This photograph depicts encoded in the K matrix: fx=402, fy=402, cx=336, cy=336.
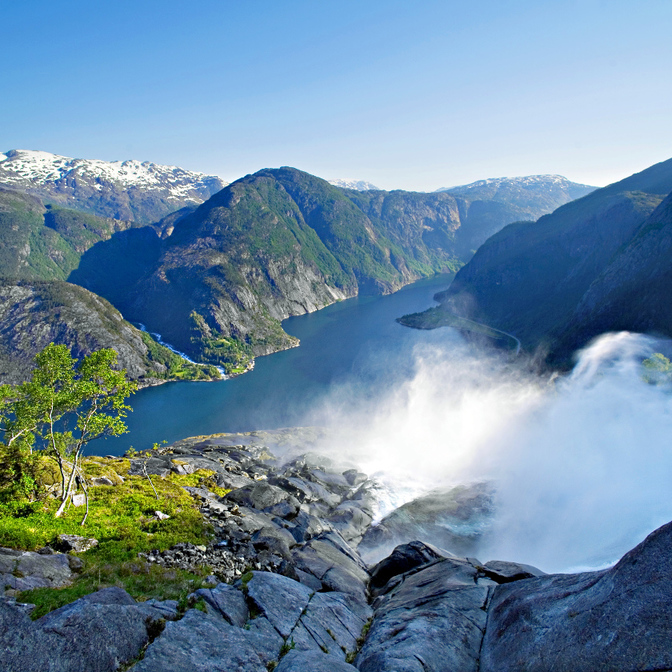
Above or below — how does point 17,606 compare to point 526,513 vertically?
above

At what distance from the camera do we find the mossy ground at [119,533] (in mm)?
17750

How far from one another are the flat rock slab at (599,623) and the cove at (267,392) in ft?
308

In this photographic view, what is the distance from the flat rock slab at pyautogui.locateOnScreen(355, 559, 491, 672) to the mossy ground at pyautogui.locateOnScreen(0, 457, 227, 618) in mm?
8788

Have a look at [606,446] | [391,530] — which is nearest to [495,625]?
[391,530]

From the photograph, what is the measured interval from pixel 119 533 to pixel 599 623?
85.9 feet

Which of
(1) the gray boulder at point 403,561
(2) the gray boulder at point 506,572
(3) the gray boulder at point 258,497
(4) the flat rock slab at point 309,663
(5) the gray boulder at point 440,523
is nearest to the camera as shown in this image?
(4) the flat rock slab at point 309,663

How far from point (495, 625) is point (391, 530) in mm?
30174

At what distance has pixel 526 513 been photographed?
4609cm

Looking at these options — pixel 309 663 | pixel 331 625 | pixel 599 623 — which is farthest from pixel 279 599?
pixel 599 623

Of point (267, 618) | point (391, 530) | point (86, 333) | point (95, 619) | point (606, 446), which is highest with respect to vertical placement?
point (86, 333)

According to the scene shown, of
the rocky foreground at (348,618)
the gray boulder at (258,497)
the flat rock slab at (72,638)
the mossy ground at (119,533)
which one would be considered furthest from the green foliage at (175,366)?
the flat rock slab at (72,638)

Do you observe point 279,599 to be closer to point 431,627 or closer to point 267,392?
point 431,627

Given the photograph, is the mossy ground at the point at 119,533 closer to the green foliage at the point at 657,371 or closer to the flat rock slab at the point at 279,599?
the flat rock slab at the point at 279,599

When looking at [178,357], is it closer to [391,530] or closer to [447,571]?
[391,530]
